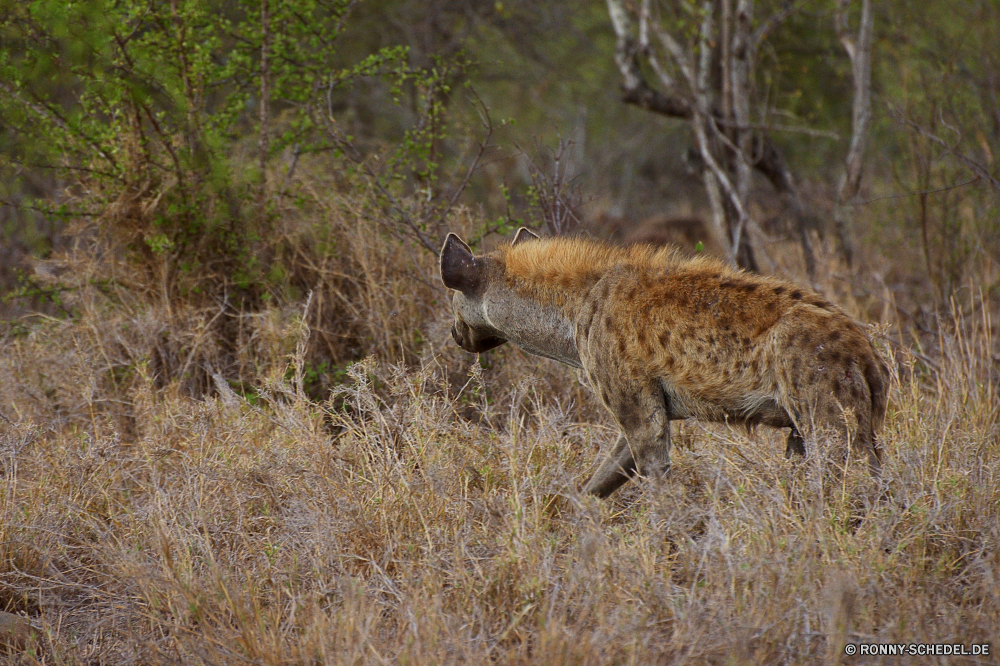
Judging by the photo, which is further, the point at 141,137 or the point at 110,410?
the point at 141,137

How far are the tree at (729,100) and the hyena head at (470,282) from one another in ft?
14.1

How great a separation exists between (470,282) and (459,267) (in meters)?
0.11

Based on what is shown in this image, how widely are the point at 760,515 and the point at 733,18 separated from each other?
7.40 m

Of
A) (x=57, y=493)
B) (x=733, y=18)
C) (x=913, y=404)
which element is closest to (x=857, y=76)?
(x=733, y=18)

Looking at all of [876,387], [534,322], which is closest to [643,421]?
[534,322]

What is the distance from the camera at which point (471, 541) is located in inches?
163

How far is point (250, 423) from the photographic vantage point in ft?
17.7

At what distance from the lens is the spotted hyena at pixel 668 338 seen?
3977mm

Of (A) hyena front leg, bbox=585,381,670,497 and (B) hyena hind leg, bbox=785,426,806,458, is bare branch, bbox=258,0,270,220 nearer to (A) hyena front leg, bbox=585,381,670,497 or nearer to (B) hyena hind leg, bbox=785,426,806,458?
(A) hyena front leg, bbox=585,381,670,497

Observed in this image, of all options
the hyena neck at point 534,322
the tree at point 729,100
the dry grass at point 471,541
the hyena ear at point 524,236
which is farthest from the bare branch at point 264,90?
the tree at point 729,100

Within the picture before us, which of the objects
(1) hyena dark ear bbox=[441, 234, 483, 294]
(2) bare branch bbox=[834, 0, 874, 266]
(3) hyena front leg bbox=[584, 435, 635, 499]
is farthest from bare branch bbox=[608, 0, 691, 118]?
(3) hyena front leg bbox=[584, 435, 635, 499]

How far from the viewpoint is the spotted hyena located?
13.0 feet

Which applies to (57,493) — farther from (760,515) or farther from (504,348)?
(760,515)

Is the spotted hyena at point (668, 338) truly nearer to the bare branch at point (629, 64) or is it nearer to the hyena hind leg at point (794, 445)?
the hyena hind leg at point (794, 445)
